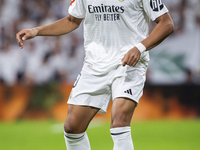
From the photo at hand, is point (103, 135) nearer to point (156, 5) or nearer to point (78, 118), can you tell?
point (78, 118)

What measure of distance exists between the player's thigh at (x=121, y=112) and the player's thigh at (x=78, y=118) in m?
0.35

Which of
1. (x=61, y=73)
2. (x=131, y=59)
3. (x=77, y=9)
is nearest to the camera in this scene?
(x=131, y=59)

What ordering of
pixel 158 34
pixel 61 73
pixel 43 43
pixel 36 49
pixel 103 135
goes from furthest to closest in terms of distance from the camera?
pixel 43 43, pixel 36 49, pixel 61 73, pixel 103 135, pixel 158 34

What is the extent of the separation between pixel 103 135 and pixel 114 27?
13.7ft

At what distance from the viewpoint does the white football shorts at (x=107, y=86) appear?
3.40 meters

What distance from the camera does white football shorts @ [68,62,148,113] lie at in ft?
11.2

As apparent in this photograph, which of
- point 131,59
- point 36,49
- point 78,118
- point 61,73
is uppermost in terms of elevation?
point 131,59

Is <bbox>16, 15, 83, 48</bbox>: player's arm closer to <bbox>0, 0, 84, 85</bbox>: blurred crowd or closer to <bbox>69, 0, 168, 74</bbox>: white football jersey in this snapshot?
<bbox>69, 0, 168, 74</bbox>: white football jersey

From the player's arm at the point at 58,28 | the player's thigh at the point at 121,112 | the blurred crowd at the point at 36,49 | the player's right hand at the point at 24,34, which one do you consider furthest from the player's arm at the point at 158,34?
the blurred crowd at the point at 36,49

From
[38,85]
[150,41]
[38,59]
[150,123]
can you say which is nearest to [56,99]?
[38,85]

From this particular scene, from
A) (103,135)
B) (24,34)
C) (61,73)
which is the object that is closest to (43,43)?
(61,73)

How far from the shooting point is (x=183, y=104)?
9602mm

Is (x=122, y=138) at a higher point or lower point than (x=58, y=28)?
lower

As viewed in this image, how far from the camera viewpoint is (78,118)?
3.53m
